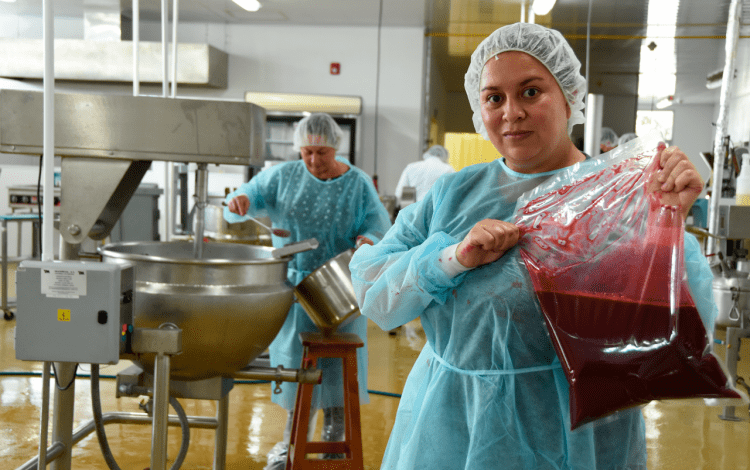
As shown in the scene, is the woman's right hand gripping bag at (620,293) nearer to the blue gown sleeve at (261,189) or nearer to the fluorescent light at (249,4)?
the blue gown sleeve at (261,189)

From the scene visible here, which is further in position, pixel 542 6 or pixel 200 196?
pixel 542 6

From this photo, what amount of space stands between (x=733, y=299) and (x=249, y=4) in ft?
16.0

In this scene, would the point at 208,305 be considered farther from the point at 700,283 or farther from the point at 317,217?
the point at 700,283

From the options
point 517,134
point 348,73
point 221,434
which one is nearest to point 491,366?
point 517,134

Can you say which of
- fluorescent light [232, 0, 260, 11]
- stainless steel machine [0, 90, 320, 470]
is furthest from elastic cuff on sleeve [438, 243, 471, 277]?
fluorescent light [232, 0, 260, 11]

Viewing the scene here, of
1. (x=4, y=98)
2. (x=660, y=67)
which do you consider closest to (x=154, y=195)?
(x=4, y=98)

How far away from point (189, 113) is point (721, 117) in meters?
2.47

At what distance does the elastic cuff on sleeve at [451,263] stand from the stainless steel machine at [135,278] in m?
0.73

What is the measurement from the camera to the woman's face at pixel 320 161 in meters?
2.45

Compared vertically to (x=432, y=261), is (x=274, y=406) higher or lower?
lower

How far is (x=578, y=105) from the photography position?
42.4 inches

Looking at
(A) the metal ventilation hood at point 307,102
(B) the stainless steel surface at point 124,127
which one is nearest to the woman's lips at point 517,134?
(B) the stainless steel surface at point 124,127

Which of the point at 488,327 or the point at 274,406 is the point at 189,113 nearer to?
the point at 488,327

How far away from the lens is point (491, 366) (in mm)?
954
